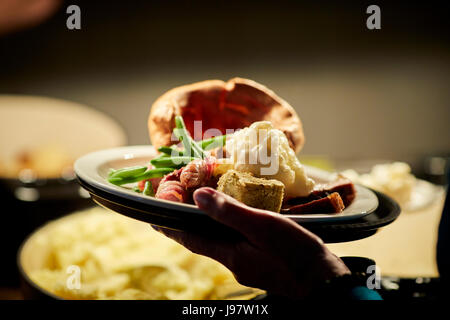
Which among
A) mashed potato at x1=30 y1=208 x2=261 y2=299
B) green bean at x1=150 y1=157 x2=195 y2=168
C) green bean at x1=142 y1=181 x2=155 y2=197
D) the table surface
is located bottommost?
the table surface

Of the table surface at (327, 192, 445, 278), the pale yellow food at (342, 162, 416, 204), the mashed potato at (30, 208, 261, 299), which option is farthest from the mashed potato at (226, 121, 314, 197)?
the pale yellow food at (342, 162, 416, 204)

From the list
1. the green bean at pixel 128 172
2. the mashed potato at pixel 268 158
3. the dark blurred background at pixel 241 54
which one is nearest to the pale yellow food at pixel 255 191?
the mashed potato at pixel 268 158

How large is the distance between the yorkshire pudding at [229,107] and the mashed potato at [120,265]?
0.57m

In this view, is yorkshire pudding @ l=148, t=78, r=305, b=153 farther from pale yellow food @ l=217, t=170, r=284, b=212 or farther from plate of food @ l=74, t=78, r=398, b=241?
pale yellow food @ l=217, t=170, r=284, b=212

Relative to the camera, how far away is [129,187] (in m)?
1.23

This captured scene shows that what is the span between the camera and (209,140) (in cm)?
138

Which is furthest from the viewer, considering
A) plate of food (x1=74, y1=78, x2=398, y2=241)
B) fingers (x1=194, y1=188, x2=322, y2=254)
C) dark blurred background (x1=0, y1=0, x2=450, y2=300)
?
dark blurred background (x1=0, y1=0, x2=450, y2=300)

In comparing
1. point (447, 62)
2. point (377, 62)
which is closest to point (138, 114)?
point (377, 62)

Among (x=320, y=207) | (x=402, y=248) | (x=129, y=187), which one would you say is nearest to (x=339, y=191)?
(x=320, y=207)

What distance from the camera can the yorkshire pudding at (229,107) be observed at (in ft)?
4.73

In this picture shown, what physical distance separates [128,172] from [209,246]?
391mm

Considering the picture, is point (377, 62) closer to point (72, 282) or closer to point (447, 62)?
point (447, 62)

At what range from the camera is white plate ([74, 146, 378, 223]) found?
91cm

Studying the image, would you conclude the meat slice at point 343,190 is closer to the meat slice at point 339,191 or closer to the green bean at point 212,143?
the meat slice at point 339,191
